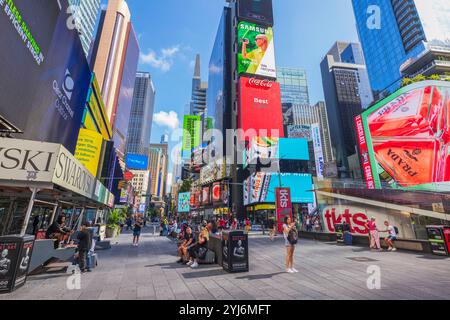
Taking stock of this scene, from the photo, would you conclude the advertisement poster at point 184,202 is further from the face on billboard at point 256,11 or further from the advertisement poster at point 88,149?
the face on billboard at point 256,11

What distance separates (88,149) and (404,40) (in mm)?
95900

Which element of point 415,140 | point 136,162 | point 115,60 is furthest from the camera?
point 115,60

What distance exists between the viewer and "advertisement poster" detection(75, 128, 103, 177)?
20297 millimetres

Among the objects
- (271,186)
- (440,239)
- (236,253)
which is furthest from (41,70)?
(271,186)

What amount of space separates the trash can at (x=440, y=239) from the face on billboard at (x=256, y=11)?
7907cm

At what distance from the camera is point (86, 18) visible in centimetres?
9806

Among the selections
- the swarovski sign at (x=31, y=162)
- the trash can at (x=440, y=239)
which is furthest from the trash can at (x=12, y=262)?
the trash can at (x=440, y=239)

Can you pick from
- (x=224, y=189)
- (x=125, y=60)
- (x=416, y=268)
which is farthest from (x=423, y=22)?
(x=125, y=60)

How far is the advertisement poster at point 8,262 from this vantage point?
5418 mm

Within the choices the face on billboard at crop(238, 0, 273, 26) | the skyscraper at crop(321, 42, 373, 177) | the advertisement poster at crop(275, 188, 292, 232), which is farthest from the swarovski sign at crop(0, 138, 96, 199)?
the skyscraper at crop(321, 42, 373, 177)

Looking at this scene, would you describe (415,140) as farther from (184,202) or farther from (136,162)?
(136,162)

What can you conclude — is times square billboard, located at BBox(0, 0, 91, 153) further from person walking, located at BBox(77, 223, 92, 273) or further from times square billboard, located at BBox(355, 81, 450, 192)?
times square billboard, located at BBox(355, 81, 450, 192)

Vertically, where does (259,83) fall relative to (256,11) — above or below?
below
